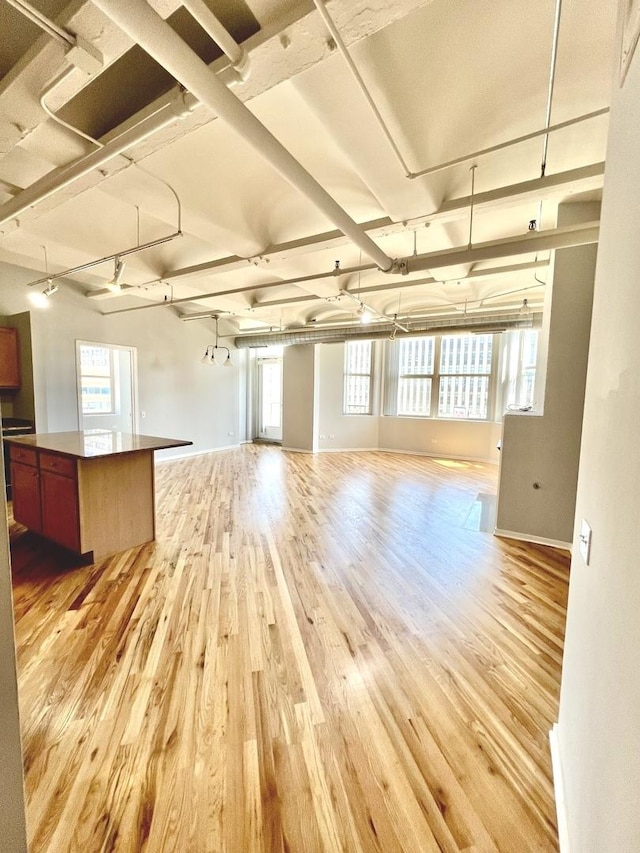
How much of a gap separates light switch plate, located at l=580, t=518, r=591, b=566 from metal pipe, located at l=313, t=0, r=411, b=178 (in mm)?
2039

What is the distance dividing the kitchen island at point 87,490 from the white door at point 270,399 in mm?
6502

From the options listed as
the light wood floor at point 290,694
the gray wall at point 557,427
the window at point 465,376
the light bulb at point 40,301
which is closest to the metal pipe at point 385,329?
the window at point 465,376

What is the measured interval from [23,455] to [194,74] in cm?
352

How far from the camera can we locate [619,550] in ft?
2.80

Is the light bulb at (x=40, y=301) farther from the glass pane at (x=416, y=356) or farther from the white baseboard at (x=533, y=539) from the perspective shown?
the glass pane at (x=416, y=356)

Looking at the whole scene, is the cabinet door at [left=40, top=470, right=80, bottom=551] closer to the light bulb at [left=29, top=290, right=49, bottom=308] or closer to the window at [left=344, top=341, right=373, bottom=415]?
the light bulb at [left=29, top=290, right=49, bottom=308]

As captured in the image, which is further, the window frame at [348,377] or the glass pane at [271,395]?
the glass pane at [271,395]

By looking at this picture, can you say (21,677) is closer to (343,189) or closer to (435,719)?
(435,719)

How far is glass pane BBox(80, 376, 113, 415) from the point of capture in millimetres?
6039

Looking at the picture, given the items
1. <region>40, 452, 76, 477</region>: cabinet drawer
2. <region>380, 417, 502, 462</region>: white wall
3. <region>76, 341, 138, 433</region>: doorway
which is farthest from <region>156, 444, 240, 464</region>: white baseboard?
<region>40, 452, 76, 477</region>: cabinet drawer

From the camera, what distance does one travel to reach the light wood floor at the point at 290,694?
3.94ft

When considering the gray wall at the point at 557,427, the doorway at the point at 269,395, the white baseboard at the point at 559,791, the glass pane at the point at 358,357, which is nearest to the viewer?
the white baseboard at the point at 559,791

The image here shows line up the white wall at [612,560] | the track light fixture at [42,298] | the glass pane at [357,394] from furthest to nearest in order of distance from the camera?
1. the glass pane at [357,394]
2. the track light fixture at [42,298]
3. the white wall at [612,560]

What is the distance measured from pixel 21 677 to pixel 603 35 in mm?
4237
